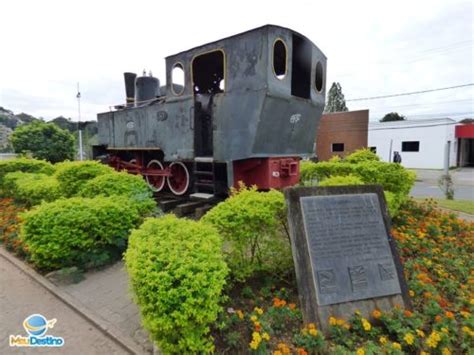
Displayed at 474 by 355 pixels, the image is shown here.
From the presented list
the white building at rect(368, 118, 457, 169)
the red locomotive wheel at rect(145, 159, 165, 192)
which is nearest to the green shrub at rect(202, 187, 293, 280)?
the red locomotive wheel at rect(145, 159, 165, 192)

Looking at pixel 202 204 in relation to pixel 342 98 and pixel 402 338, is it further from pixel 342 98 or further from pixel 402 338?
pixel 342 98

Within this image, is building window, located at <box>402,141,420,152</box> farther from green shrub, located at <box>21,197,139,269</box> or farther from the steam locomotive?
green shrub, located at <box>21,197,139,269</box>

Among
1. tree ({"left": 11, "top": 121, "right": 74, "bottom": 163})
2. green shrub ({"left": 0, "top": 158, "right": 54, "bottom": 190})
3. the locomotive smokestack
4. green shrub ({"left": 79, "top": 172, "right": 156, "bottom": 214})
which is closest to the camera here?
green shrub ({"left": 79, "top": 172, "right": 156, "bottom": 214})

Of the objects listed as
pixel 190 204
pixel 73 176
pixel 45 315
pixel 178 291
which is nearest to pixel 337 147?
pixel 190 204

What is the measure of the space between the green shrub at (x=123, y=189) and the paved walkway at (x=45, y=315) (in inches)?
62.9

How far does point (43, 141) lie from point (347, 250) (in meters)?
22.1

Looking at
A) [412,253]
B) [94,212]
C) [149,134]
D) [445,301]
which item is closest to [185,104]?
[149,134]

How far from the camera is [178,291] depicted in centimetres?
210

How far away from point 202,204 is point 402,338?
4.55 metres

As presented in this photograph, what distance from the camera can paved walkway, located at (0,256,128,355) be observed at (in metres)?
2.58

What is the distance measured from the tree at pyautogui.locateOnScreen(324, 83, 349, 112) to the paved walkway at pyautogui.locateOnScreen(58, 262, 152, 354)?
51757mm

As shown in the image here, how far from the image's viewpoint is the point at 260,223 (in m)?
3.13

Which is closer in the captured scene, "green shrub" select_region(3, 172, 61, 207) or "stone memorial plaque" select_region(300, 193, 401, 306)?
"stone memorial plaque" select_region(300, 193, 401, 306)

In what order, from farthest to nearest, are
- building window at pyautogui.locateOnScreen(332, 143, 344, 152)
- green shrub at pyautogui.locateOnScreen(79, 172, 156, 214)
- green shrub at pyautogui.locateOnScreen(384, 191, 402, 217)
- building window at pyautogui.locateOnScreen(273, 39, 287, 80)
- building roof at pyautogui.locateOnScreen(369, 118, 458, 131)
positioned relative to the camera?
building roof at pyautogui.locateOnScreen(369, 118, 458, 131), building window at pyautogui.locateOnScreen(332, 143, 344, 152), building window at pyautogui.locateOnScreen(273, 39, 287, 80), green shrub at pyautogui.locateOnScreen(79, 172, 156, 214), green shrub at pyautogui.locateOnScreen(384, 191, 402, 217)
